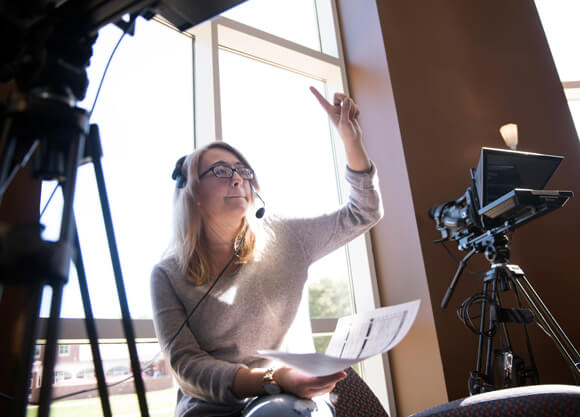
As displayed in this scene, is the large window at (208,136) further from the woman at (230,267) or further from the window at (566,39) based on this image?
the window at (566,39)

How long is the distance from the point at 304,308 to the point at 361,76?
1865 millimetres

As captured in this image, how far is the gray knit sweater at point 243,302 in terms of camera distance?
41.4 inches

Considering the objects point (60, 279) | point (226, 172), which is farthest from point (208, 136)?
point (60, 279)

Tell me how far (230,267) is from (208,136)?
945 millimetres

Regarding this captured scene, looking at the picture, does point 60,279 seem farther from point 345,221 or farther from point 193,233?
point 345,221

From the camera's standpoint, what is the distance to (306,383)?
2.84 feet

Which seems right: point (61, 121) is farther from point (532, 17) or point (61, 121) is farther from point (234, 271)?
point (532, 17)

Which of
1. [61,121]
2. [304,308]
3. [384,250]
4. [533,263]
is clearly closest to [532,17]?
[533,263]

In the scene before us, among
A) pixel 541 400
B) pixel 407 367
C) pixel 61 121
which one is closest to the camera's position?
pixel 61 121

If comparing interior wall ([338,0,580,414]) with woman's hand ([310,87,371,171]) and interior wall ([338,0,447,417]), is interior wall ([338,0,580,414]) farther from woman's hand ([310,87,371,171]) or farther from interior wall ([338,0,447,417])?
woman's hand ([310,87,371,171])

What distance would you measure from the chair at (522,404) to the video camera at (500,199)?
874 mm

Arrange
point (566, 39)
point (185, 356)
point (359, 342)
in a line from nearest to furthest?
point (359, 342)
point (185, 356)
point (566, 39)

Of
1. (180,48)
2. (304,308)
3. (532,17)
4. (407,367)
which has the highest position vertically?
(532,17)

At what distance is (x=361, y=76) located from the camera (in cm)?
272
